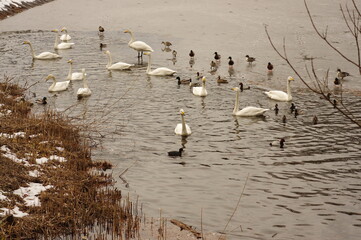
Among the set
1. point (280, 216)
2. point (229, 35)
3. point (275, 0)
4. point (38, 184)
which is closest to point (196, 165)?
point (280, 216)

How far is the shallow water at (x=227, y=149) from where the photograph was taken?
1191 cm

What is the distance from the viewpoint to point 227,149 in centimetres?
1625

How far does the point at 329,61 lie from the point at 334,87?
434 centimetres

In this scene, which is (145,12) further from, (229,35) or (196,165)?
(196,165)

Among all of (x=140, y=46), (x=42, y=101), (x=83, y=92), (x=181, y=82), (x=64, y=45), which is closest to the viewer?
(x=42, y=101)

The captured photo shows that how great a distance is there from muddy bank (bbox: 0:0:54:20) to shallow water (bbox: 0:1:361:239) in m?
17.0

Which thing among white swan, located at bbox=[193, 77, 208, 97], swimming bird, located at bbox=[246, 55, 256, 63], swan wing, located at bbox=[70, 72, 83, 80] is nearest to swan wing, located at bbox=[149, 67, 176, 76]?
swan wing, located at bbox=[70, 72, 83, 80]

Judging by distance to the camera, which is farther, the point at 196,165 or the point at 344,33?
the point at 344,33

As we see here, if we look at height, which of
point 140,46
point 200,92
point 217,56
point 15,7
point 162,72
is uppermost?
point 15,7

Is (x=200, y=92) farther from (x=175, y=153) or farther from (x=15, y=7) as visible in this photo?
(x=15, y=7)

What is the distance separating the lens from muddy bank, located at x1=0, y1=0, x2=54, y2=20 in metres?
43.9

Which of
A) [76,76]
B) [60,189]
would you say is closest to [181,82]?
[76,76]

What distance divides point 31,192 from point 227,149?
261 inches

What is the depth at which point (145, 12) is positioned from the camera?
147ft
